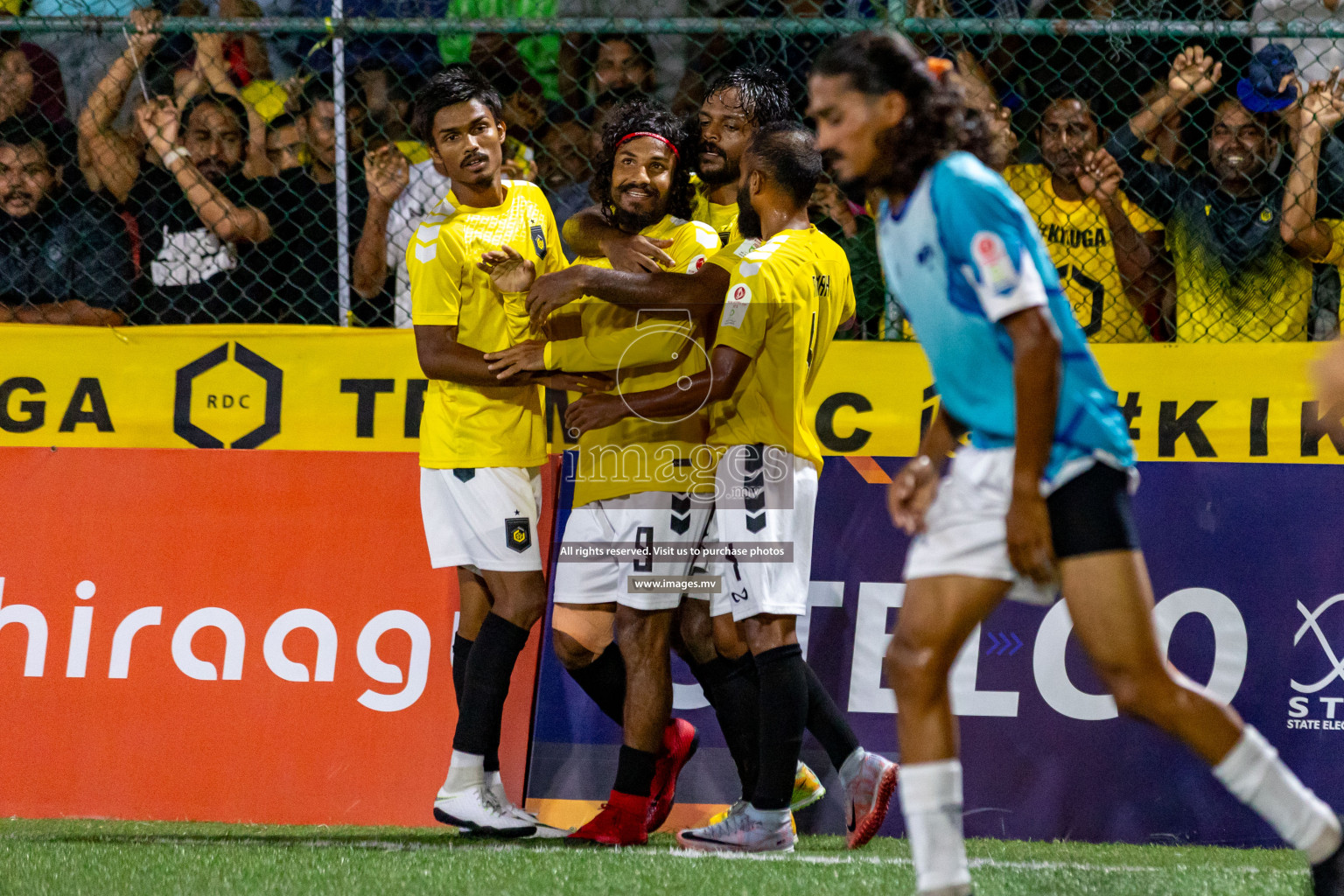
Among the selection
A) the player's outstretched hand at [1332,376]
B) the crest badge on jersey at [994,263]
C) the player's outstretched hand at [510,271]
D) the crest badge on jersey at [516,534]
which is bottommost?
the crest badge on jersey at [516,534]

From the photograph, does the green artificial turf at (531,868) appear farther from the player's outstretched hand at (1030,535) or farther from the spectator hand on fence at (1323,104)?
the spectator hand on fence at (1323,104)

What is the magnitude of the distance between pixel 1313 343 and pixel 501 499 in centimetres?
285

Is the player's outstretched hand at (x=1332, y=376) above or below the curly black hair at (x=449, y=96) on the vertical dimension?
below

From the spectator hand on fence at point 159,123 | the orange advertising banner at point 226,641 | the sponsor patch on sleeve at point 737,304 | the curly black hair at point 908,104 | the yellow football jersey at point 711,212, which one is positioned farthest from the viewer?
the spectator hand on fence at point 159,123

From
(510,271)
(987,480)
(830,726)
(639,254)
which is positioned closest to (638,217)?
(639,254)

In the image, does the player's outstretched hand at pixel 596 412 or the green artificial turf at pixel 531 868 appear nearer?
the green artificial turf at pixel 531 868

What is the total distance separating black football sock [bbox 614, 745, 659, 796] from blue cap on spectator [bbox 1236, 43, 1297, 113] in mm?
3411

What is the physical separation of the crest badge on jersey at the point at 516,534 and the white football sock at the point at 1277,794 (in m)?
2.24

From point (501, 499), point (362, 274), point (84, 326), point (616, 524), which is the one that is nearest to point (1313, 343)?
point (616, 524)

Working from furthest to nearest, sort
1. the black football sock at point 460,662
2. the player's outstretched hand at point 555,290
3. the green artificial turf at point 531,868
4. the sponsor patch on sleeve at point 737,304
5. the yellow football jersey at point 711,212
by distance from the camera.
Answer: the yellow football jersey at point 711,212 → the black football sock at point 460,662 → the player's outstretched hand at point 555,290 → the sponsor patch on sleeve at point 737,304 → the green artificial turf at point 531,868

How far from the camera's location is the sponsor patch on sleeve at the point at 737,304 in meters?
3.87

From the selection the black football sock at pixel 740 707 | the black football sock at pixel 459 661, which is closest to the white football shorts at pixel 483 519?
the black football sock at pixel 459 661

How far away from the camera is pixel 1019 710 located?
14.8ft

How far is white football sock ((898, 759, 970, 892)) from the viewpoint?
2500mm
